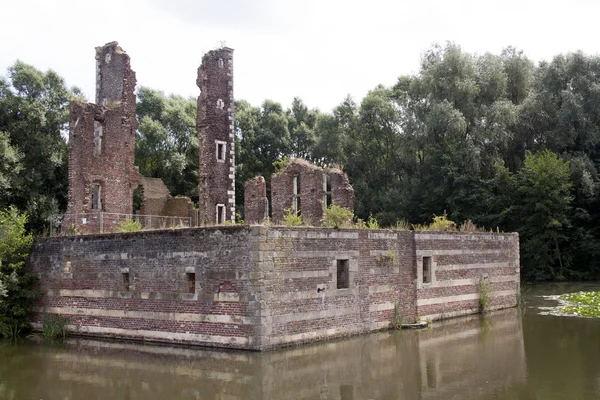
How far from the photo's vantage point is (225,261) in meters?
16.1

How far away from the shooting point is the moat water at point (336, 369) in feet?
39.0

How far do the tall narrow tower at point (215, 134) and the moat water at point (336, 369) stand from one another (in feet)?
Answer: 34.7

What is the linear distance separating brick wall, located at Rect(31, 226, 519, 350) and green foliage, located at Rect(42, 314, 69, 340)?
0.88 feet

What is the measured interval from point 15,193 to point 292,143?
971 inches

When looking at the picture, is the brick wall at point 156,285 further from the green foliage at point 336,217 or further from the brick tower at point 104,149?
the brick tower at point 104,149

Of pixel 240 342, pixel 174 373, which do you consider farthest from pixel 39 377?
pixel 240 342

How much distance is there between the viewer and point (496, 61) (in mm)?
41781

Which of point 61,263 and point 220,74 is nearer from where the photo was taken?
point 61,263

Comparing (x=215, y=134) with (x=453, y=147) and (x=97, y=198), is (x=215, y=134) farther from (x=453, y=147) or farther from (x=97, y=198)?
(x=453, y=147)

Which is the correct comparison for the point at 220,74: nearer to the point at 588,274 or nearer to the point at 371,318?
the point at 371,318

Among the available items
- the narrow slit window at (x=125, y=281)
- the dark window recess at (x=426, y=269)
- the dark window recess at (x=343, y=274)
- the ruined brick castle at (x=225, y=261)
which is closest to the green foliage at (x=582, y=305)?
the ruined brick castle at (x=225, y=261)

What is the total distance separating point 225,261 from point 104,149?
41.6 ft

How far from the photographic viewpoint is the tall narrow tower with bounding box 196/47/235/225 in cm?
2797

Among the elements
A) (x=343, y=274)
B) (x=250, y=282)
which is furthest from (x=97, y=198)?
(x=250, y=282)
